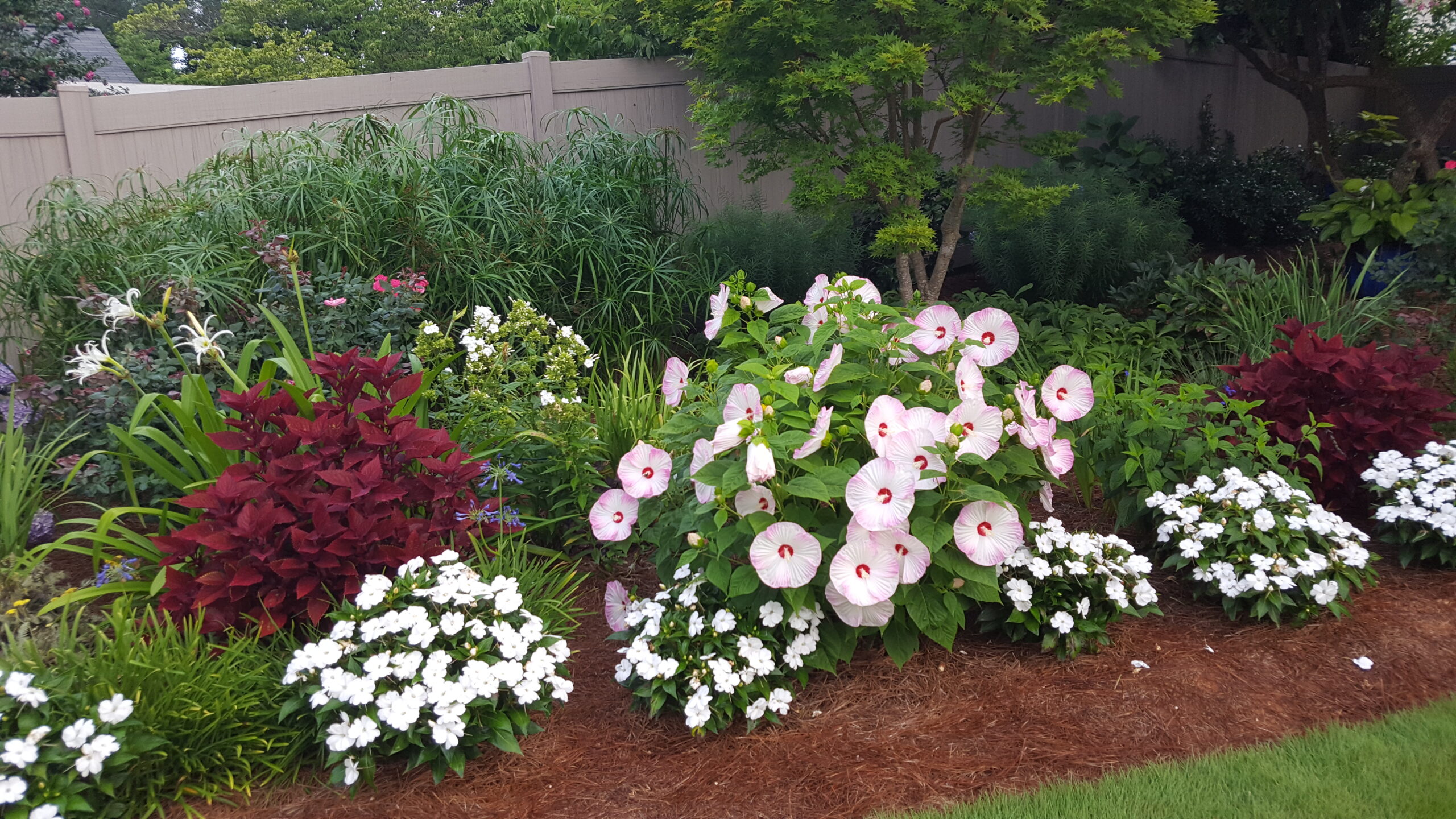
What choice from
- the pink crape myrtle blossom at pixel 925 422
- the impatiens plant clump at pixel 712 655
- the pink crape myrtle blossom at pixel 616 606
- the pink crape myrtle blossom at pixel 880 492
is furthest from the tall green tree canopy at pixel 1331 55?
the pink crape myrtle blossom at pixel 616 606

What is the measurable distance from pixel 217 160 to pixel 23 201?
52.4 inches

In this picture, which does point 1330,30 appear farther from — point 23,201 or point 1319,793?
point 23,201

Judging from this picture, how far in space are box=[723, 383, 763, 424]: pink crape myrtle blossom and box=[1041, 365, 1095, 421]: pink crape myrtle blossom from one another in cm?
88

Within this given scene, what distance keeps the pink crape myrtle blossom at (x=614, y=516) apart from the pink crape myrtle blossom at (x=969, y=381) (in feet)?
3.24

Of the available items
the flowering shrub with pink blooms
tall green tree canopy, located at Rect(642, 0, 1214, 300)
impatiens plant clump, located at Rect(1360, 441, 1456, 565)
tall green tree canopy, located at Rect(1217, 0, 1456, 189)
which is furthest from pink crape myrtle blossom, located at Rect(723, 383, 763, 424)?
tall green tree canopy, located at Rect(1217, 0, 1456, 189)

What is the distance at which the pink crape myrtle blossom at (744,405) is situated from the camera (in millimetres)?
2508

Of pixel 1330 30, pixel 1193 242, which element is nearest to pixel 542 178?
pixel 1193 242

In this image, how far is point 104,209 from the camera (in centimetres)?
504

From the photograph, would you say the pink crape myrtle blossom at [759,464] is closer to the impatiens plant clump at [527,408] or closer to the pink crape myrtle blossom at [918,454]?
the pink crape myrtle blossom at [918,454]

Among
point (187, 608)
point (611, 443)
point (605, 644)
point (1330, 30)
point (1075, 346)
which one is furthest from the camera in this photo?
→ point (1330, 30)

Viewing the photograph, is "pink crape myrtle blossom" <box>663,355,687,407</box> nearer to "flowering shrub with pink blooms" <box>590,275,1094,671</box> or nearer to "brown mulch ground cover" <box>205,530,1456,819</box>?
"flowering shrub with pink blooms" <box>590,275,1094,671</box>

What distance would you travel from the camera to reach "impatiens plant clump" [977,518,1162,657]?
279 cm

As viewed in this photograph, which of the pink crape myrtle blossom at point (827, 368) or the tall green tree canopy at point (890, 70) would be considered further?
the tall green tree canopy at point (890, 70)

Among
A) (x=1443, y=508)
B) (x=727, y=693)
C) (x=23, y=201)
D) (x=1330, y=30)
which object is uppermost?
(x=1330, y=30)
